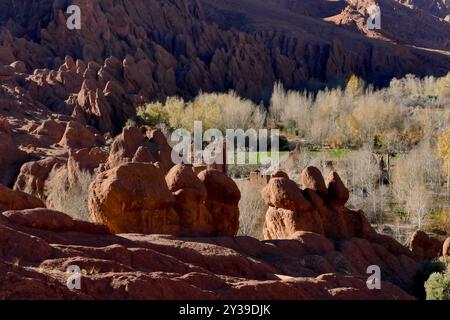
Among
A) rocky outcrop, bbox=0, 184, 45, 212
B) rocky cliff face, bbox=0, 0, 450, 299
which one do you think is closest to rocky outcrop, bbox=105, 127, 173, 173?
rocky cliff face, bbox=0, 0, 450, 299

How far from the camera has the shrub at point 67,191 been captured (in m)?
27.9

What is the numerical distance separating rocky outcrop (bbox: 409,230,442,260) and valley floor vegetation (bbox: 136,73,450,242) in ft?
23.4

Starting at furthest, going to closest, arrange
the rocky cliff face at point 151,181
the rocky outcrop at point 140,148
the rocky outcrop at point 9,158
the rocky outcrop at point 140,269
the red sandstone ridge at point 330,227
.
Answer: the rocky outcrop at point 9,158
the rocky outcrop at point 140,148
the red sandstone ridge at point 330,227
the rocky cliff face at point 151,181
the rocky outcrop at point 140,269

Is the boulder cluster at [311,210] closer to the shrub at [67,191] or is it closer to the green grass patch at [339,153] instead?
the shrub at [67,191]

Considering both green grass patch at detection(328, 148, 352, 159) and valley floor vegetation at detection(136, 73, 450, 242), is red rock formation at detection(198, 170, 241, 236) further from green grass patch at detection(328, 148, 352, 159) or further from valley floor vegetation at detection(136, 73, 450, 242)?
green grass patch at detection(328, 148, 352, 159)

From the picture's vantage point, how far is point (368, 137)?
203 ft

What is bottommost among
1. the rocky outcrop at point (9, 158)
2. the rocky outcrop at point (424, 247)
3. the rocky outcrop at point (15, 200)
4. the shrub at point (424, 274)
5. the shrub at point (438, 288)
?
the rocky outcrop at point (424, 247)

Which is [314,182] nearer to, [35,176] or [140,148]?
[140,148]

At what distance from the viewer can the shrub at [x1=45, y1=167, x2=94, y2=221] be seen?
27938mm

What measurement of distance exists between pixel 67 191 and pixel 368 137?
37.8 m

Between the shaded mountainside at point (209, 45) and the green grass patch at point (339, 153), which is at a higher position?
the shaded mountainside at point (209, 45)

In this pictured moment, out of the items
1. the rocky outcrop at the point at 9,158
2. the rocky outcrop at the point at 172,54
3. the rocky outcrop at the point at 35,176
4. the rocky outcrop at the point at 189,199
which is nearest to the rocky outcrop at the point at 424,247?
the rocky outcrop at the point at 189,199

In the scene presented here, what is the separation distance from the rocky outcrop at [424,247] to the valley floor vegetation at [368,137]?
7.13m
